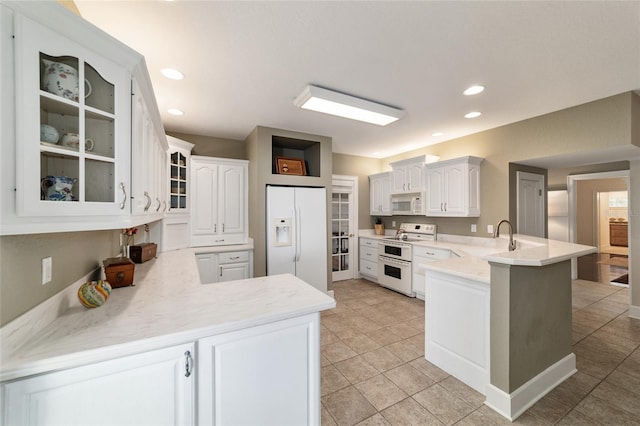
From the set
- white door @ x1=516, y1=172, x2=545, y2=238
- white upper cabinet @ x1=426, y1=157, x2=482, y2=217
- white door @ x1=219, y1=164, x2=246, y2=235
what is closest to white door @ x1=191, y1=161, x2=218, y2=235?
white door @ x1=219, y1=164, x2=246, y2=235

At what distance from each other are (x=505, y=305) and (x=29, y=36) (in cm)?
275

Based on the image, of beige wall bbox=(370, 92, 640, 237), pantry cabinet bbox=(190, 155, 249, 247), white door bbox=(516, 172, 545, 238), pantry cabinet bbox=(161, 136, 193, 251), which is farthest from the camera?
pantry cabinet bbox=(190, 155, 249, 247)

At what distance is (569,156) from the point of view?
310cm

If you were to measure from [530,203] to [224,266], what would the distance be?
4.63 meters

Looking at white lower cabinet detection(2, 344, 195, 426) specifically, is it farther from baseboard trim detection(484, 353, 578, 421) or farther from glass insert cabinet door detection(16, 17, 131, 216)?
baseboard trim detection(484, 353, 578, 421)

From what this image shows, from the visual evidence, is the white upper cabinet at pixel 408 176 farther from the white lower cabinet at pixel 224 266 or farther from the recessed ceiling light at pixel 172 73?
the recessed ceiling light at pixel 172 73

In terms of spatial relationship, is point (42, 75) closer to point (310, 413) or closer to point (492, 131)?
point (310, 413)

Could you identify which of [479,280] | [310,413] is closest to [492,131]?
[479,280]

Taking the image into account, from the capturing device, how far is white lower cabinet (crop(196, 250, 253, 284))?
3488mm

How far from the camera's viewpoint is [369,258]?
5.06 meters

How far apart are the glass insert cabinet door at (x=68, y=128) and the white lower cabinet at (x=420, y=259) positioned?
3.73 m

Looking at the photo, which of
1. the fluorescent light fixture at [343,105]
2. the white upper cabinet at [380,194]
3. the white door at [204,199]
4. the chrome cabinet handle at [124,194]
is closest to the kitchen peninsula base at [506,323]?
the fluorescent light fixture at [343,105]

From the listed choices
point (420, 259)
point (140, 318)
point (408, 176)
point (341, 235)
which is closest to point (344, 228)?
point (341, 235)

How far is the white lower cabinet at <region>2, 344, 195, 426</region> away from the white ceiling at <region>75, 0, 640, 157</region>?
1.90 meters
